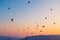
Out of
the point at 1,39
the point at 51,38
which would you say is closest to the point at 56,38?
the point at 51,38

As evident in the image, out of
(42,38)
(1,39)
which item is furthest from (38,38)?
(1,39)

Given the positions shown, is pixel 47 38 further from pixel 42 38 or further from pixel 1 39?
pixel 1 39

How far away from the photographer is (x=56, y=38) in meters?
120

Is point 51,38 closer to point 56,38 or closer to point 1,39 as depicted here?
point 56,38

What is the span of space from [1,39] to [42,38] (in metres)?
14.1

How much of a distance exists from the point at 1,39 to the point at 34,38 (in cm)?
1180

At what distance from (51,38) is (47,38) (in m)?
1.41

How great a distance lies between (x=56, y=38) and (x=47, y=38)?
4215mm

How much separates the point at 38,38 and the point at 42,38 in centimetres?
137

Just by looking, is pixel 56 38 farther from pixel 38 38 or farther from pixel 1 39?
pixel 1 39

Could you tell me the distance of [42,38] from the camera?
124m

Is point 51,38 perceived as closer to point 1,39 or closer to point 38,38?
point 38,38

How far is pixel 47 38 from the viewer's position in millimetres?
123125

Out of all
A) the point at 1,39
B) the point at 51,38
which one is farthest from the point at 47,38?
the point at 1,39
